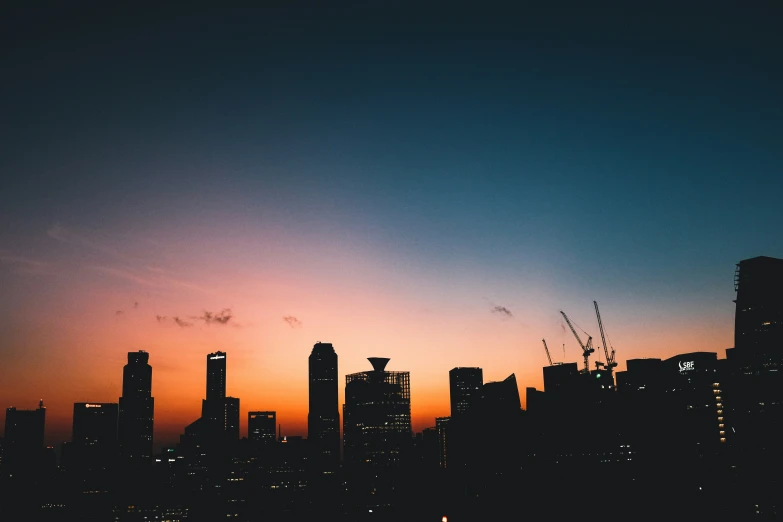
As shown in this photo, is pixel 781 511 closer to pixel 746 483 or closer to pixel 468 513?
pixel 746 483

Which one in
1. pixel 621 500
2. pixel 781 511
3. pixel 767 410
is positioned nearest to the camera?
A: pixel 781 511

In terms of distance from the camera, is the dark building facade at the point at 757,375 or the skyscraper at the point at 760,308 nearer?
the dark building facade at the point at 757,375

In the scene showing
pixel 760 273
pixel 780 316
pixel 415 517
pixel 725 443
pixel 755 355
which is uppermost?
pixel 760 273

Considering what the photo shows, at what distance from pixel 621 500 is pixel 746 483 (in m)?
36.1

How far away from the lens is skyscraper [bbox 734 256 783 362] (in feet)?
617

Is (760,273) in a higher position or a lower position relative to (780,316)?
higher

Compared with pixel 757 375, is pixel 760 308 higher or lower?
higher

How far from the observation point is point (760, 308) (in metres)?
191

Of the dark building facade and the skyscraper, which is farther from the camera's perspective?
the skyscraper

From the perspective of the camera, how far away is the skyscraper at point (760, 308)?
18800 centimetres

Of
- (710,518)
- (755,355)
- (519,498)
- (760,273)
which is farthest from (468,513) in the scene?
(760,273)

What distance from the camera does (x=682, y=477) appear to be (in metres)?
186

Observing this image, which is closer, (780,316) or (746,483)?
(746,483)

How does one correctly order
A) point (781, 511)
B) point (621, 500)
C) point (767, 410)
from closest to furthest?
point (781, 511)
point (621, 500)
point (767, 410)
